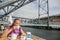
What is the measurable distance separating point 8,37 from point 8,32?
76 millimetres

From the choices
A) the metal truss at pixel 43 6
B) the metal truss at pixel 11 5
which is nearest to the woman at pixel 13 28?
the metal truss at pixel 11 5

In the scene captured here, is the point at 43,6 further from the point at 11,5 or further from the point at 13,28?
the point at 13,28

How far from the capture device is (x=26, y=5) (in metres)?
4.75

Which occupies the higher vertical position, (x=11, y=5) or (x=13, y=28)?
(x=11, y=5)

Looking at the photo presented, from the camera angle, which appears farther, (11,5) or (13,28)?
(11,5)

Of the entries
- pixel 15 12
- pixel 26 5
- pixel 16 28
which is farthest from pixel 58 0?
pixel 16 28

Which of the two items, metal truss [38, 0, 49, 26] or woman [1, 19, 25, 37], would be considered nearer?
woman [1, 19, 25, 37]

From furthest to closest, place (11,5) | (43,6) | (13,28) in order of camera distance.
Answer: (43,6) < (11,5) < (13,28)

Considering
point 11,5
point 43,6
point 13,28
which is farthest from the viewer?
point 43,6

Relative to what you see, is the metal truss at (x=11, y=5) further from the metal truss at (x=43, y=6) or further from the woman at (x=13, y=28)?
the woman at (x=13, y=28)

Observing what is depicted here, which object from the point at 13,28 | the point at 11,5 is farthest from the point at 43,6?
the point at 13,28

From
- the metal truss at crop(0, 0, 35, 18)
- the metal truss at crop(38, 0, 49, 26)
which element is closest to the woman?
the metal truss at crop(0, 0, 35, 18)

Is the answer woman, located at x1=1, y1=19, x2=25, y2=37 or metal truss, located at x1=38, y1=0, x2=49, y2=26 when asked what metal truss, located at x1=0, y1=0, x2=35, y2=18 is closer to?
metal truss, located at x1=38, y1=0, x2=49, y2=26

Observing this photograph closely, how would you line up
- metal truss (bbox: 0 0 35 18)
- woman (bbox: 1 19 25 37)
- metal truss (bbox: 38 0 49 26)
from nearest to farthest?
1. woman (bbox: 1 19 25 37)
2. metal truss (bbox: 0 0 35 18)
3. metal truss (bbox: 38 0 49 26)
